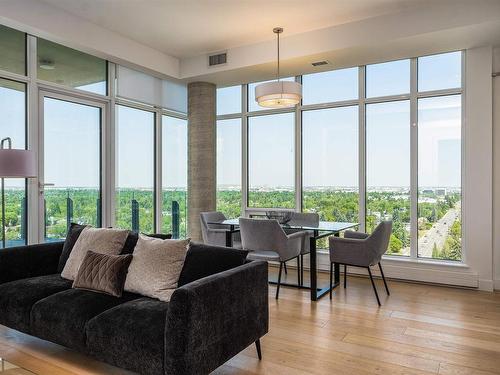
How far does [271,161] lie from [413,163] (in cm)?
209

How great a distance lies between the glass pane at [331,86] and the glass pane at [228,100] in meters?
1.17

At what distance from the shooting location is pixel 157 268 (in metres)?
2.57

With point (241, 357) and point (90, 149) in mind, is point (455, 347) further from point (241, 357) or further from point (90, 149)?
point (90, 149)

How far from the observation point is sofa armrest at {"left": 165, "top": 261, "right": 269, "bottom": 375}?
1.92 metres

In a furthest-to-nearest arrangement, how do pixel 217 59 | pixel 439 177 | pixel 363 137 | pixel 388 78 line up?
pixel 217 59 < pixel 363 137 < pixel 388 78 < pixel 439 177

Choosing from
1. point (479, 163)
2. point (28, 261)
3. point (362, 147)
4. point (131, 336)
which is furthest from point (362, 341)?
point (362, 147)

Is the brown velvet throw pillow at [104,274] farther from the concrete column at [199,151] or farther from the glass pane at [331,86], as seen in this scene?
the glass pane at [331,86]

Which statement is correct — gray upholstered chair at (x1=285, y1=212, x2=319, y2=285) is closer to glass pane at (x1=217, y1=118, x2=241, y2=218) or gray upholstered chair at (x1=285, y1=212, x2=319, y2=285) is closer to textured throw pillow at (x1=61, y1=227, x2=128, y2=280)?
glass pane at (x1=217, y1=118, x2=241, y2=218)

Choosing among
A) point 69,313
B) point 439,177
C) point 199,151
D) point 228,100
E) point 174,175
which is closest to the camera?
point 69,313

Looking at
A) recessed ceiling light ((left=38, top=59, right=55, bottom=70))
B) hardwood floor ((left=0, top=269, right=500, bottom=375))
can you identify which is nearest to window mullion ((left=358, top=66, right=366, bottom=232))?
hardwood floor ((left=0, top=269, right=500, bottom=375))

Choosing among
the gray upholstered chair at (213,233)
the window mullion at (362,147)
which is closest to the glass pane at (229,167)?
the gray upholstered chair at (213,233)

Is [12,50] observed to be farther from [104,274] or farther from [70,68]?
[104,274]

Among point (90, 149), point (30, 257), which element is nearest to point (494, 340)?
point (30, 257)

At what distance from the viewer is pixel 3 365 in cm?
212
